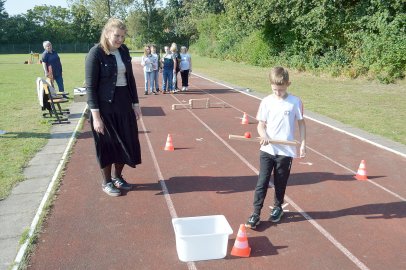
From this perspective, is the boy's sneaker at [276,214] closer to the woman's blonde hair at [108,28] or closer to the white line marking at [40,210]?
the white line marking at [40,210]

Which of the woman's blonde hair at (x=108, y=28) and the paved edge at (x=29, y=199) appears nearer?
the paved edge at (x=29, y=199)

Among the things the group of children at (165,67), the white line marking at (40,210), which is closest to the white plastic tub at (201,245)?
the white line marking at (40,210)

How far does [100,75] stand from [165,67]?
36.3ft

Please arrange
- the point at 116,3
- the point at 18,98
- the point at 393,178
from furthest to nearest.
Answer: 1. the point at 116,3
2. the point at 18,98
3. the point at 393,178

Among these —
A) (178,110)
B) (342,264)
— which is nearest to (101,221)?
(342,264)

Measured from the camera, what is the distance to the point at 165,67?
15.9 metres

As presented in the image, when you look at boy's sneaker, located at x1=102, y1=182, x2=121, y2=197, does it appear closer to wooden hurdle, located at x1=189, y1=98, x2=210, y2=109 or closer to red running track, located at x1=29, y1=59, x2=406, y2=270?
red running track, located at x1=29, y1=59, x2=406, y2=270

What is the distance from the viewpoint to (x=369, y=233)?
14.6ft

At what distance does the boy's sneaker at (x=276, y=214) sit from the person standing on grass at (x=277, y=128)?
9.8 inches

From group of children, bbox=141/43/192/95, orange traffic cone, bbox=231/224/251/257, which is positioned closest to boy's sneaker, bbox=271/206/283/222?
orange traffic cone, bbox=231/224/251/257

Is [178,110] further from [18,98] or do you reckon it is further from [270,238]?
[270,238]

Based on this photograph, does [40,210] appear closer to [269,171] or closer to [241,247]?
[241,247]

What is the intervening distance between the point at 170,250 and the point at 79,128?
6.20 meters

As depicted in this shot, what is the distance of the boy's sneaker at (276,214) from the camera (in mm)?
4719
